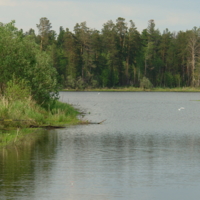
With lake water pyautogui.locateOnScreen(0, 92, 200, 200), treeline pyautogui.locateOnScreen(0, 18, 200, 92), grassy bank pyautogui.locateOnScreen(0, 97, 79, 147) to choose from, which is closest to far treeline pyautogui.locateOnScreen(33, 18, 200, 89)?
treeline pyautogui.locateOnScreen(0, 18, 200, 92)

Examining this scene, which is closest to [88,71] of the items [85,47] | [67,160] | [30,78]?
[85,47]

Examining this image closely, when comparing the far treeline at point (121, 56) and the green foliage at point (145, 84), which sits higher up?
the far treeline at point (121, 56)

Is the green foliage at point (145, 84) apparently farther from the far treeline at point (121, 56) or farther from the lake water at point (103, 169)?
the lake water at point (103, 169)

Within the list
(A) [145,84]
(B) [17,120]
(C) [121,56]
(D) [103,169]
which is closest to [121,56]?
(C) [121,56]

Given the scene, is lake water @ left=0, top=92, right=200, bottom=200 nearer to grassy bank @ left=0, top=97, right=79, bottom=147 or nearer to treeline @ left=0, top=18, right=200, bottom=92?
grassy bank @ left=0, top=97, right=79, bottom=147

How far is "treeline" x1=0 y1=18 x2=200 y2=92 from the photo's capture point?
14538 centimetres

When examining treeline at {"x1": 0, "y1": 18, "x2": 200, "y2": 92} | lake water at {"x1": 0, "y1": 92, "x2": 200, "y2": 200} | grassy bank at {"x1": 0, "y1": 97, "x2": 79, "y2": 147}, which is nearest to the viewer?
lake water at {"x1": 0, "y1": 92, "x2": 200, "y2": 200}

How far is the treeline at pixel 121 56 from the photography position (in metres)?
145

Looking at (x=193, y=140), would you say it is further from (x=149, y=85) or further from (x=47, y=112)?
(x=149, y=85)

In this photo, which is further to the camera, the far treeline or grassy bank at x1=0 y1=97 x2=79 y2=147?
the far treeline

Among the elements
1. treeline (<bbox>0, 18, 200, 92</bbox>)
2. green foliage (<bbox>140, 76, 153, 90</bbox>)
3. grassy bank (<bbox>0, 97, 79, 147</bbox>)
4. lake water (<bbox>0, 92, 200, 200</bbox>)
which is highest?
treeline (<bbox>0, 18, 200, 92</bbox>)

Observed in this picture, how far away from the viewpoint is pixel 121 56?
153 meters

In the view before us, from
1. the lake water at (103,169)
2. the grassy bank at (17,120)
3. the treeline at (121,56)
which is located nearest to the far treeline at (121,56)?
the treeline at (121,56)

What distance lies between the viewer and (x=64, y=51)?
516 ft
